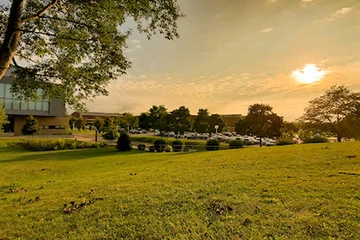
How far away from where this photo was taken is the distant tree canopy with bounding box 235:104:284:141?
31969mm

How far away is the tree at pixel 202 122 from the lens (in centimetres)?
5131

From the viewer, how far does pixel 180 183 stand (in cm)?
548

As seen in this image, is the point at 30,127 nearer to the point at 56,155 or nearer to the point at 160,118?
the point at 56,155

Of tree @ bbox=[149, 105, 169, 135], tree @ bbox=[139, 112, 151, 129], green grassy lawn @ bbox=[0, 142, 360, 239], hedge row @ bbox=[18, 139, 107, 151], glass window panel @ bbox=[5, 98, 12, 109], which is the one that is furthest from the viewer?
tree @ bbox=[139, 112, 151, 129]

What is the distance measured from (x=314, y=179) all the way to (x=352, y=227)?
235 centimetres

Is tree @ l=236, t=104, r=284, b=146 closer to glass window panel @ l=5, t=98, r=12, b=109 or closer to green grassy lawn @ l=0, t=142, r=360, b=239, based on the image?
green grassy lawn @ l=0, t=142, r=360, b=239

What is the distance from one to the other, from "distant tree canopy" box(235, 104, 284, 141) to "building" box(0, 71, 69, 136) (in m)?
32.6

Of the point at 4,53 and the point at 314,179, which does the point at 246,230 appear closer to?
the point at 314,179

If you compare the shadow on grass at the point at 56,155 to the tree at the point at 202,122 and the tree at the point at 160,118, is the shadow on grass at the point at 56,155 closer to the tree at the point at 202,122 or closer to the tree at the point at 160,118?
the tree at the point at 160,118

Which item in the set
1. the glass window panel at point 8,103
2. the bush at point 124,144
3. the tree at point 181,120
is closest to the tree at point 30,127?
the glass window panel at point 8,103

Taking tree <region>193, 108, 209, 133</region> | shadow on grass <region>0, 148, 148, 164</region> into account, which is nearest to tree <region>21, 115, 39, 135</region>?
shadow on grass <region>0, 148, 148, 164</region>

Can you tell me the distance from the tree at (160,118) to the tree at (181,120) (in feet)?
6.64

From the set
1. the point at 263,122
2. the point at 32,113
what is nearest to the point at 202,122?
the point at 263,122

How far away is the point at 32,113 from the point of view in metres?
42.1
